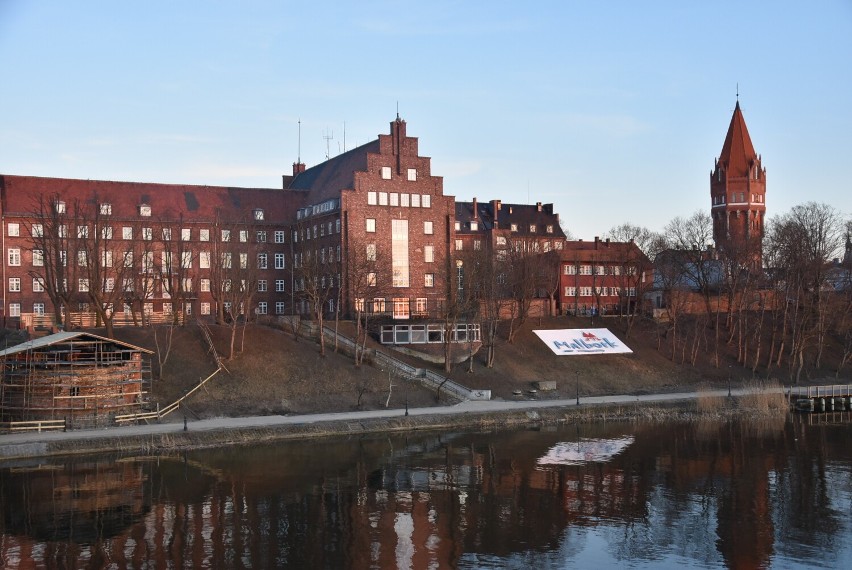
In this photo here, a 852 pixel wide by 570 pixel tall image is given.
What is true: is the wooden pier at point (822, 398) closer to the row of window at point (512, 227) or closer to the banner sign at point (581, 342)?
the banner sign at point (581, 342)

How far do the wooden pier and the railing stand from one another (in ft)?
165

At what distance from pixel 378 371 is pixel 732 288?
127 ft

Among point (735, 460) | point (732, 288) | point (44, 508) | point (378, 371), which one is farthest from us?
point (732, 288)

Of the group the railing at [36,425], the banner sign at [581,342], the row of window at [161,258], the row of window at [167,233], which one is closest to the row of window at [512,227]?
the row of window at [167,233]

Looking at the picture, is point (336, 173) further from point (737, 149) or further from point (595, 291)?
point (737, 149)

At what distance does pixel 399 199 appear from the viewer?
8562cm

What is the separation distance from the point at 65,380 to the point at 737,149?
103 meters

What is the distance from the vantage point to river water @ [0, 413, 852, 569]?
29.2 m

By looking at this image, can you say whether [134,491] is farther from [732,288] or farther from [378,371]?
[732,288]

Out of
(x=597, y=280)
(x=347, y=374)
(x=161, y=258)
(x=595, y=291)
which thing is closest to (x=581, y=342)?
(x=595, y=291)

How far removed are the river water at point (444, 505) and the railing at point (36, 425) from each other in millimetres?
6113

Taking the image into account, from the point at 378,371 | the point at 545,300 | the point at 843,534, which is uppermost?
the point at 545,300

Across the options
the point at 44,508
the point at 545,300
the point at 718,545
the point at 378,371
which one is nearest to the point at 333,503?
the point at 44,508

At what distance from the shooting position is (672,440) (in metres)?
51.7
